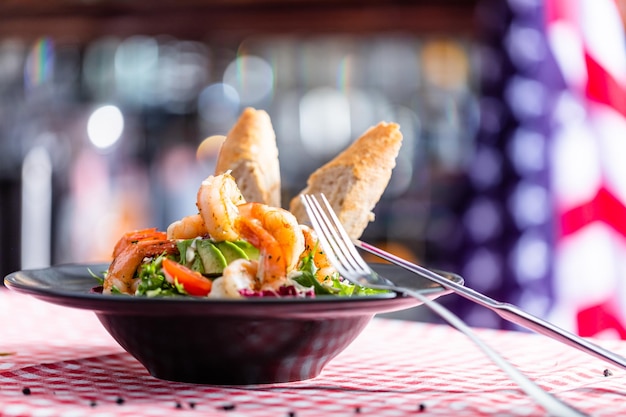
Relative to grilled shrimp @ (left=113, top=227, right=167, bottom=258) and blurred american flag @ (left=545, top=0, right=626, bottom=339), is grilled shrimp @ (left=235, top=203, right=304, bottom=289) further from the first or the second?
blurred american flag @ (left=545, top=0, right=626, bottom=339)

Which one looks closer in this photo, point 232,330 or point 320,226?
point 232,330

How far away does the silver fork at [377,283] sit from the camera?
0.69 m

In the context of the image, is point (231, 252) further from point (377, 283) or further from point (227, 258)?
point (377, 283)

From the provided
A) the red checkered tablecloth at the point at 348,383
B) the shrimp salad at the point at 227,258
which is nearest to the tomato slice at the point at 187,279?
the shrimp salad at the point at 227,258

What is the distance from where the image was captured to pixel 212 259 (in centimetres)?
93

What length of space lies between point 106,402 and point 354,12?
4.02 m

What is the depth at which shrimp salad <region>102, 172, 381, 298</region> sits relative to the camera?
2.95ft

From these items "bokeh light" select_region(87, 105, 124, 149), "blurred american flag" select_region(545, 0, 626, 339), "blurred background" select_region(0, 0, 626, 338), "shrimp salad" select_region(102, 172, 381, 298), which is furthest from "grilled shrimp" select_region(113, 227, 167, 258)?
"bokeh light" select_region(87, 105, 124, 149)

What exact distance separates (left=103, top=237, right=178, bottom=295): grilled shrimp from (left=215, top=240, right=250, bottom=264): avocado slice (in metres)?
0.08

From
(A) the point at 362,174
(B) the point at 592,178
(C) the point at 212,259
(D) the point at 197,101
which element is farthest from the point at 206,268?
(D) the point at 197,101

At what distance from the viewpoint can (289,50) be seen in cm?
499

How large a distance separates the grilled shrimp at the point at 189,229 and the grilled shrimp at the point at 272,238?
0.05 metres

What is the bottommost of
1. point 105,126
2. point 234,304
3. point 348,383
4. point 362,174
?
point 348,383

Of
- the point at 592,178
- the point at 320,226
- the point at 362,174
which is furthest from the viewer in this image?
the point at 592,178
